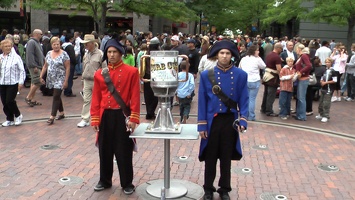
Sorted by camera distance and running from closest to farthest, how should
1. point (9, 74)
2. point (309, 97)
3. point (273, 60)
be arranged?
point (9, 74) < point (273, 60) < point (309, 97)

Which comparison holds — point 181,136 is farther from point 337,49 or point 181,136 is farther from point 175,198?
point 337,49

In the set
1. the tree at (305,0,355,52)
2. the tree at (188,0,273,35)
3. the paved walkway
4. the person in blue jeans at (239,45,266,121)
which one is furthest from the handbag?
the tree at (188,0,273,35)

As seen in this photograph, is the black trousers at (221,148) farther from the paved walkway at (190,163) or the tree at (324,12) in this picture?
the tree at (324,12)

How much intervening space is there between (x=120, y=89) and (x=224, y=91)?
4.09ft

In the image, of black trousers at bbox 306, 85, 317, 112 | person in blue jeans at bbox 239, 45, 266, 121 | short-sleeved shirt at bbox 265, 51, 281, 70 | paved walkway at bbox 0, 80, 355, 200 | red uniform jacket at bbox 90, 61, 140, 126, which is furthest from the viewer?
black trousers at bbox 306, 85, 317, 112

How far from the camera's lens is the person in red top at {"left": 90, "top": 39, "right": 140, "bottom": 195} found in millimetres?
5039

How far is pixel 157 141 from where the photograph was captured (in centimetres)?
786

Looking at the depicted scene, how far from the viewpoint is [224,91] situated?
15.9 ft

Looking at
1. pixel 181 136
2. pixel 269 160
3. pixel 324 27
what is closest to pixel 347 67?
pixel 269 160

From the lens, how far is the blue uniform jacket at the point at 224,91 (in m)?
4.85

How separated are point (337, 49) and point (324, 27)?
17496mm

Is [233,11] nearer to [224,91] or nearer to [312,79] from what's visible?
[312,79]

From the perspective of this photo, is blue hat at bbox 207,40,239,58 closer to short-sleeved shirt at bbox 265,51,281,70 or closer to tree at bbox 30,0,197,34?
short-sleeved shirt at bbox 265,51,281,70

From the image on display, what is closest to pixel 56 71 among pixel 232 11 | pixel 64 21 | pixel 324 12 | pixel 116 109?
pixel 116 109
